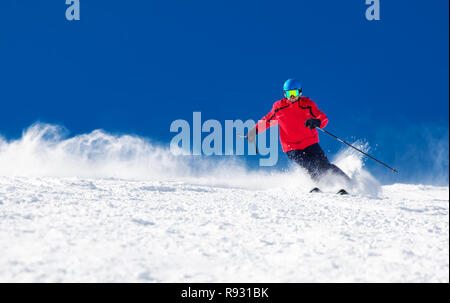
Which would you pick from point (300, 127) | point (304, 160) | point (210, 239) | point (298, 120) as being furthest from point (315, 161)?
point (210, 239)

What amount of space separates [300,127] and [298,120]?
13 cm

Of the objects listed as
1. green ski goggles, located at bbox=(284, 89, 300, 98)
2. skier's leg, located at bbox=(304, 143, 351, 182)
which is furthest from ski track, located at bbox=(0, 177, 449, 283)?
green ski goggles, located at bbox=(284, 89, 300, 98)

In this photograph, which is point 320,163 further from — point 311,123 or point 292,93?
point 292,93

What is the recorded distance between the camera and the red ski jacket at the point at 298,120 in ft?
23.0

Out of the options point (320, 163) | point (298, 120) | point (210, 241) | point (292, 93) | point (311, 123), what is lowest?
point (210, 241)

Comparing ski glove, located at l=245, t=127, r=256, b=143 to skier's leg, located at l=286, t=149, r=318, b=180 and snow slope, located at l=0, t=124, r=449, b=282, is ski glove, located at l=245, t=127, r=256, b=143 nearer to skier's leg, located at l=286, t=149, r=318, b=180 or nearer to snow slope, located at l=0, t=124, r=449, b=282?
skier's leg, located at l=286, t=149, r=318, b=180

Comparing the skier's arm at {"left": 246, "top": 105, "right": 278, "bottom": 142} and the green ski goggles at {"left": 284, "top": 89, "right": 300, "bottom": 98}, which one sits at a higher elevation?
the green ski goggles at {"left": 284, "top": 89, "right": 300, "bottom": 98}

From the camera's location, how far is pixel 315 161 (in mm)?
6844

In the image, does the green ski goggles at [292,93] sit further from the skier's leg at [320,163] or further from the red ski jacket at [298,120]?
the skier's leg at [320,163]

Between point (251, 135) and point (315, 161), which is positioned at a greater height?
point (251, 135)

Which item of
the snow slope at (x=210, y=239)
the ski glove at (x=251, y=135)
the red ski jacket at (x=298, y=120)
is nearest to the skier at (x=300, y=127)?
the red ski jacket at (x=298, y=120)

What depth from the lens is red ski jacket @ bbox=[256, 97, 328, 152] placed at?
7004 mm
